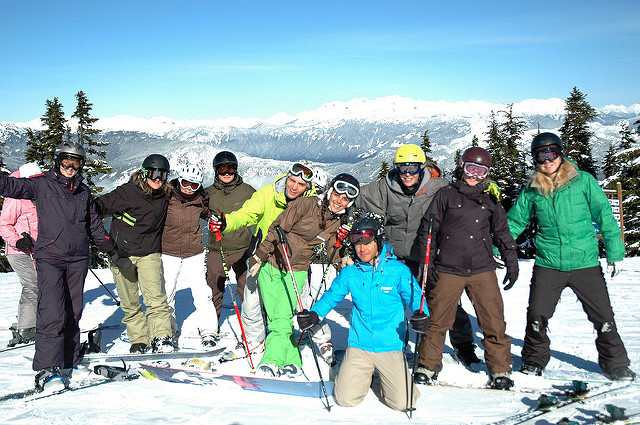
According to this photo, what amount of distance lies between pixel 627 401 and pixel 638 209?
1024 inches

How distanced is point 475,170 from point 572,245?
1.22 meters

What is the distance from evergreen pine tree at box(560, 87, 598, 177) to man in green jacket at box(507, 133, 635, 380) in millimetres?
27178

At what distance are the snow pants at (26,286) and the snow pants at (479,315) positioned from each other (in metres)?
5.12

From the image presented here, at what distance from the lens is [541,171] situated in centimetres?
478

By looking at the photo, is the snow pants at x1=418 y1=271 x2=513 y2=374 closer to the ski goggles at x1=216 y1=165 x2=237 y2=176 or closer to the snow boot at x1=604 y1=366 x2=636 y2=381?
the snow boot at x1=604 y1=366 x2=636 y2=381

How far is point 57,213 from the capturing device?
15.7ft

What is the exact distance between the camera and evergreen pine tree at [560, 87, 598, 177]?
28.9 m

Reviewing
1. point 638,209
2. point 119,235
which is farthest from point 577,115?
point 119,235

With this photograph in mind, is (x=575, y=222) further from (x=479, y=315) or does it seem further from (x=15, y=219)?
(x=15, y=219)

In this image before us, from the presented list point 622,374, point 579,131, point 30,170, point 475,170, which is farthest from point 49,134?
point 579,131

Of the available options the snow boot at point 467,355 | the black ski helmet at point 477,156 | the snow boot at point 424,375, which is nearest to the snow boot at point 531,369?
the snow boot at point 467,355

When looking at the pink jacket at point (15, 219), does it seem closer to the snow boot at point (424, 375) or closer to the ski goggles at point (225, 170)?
the ski goggles at point (225, 170)

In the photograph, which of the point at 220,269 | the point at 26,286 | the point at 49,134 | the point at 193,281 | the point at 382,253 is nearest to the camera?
the point at 382,253

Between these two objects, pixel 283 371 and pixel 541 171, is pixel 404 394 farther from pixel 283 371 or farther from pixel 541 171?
pixel 541 171
